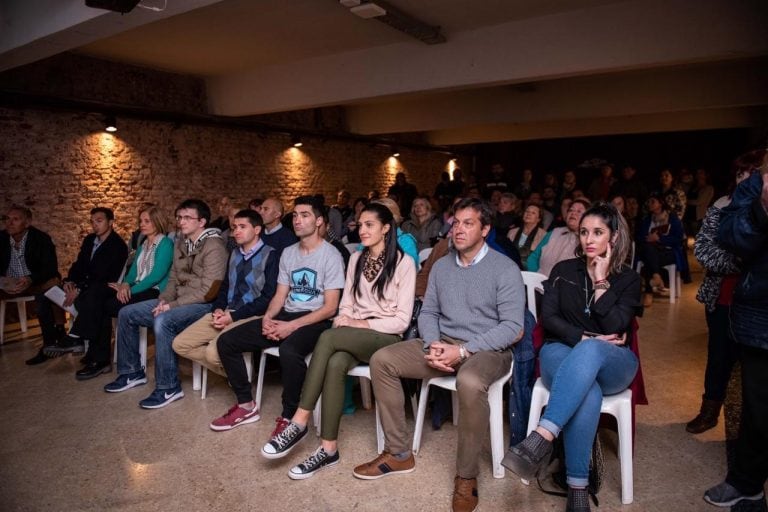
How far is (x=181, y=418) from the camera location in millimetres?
3082

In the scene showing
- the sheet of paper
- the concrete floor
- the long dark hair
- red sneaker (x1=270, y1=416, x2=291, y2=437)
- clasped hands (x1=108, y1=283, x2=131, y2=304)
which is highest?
the long dark hair

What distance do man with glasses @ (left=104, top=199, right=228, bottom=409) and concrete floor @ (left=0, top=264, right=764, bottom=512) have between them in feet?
0.57

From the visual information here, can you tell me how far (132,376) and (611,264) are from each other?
3128mm

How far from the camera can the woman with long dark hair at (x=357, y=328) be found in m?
2.49

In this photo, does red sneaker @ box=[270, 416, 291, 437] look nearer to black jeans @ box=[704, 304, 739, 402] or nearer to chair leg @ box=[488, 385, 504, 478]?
chair leg @ box=[488, 385, 504, 478]

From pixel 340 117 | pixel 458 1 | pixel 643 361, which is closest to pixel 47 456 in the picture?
pixel 643 361

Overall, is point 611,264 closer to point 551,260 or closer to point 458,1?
point 551,260

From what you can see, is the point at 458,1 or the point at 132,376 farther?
the point at 458,1

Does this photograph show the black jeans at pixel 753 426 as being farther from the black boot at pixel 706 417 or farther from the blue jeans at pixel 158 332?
the blue jeans at pixel 158 332

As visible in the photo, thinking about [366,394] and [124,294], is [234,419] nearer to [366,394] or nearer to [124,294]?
[366,394]

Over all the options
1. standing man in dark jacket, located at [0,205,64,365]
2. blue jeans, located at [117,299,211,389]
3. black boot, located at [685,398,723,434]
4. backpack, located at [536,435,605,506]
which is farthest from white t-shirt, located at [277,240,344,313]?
standing man in dark jacket, located at [0,205,64,365]

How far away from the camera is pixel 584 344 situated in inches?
83.4

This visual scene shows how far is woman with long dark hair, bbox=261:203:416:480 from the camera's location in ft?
8.16

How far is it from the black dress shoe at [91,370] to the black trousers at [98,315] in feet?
0.12
